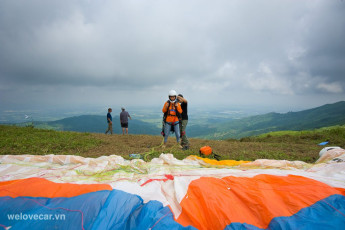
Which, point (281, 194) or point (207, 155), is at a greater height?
point (281, 194)

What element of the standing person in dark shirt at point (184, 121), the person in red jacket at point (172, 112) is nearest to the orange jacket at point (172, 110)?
the person in red jacket at point (172, 112)

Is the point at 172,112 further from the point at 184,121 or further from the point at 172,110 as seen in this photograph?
the point at 184,121

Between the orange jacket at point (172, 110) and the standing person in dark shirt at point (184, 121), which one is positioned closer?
the orange jacket at point (172, 110)

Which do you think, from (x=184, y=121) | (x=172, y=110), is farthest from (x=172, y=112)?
(x=184, y=121)

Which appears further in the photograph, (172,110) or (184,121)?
(184,121)

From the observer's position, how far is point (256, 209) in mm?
2219

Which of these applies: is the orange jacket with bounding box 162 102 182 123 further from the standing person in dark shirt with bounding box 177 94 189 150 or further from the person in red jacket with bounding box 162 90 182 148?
the standing person in dark shirt with bounding box 177 94 189 150

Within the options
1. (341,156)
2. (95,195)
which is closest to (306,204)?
(95,195)

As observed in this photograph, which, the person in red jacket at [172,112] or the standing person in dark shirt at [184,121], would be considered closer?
the person in red jacket at [172,112]

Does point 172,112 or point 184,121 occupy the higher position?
point 172,112

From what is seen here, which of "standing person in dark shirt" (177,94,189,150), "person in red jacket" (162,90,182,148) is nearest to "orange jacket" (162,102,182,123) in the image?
"person in red jacket" (162,90,182,148)

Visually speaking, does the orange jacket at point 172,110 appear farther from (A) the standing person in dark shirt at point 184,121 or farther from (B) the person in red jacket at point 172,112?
(A) the standing person in dark shirt at point 184,121

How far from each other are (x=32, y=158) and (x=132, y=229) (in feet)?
16.7

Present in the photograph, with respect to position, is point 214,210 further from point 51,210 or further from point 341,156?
point 341,156
